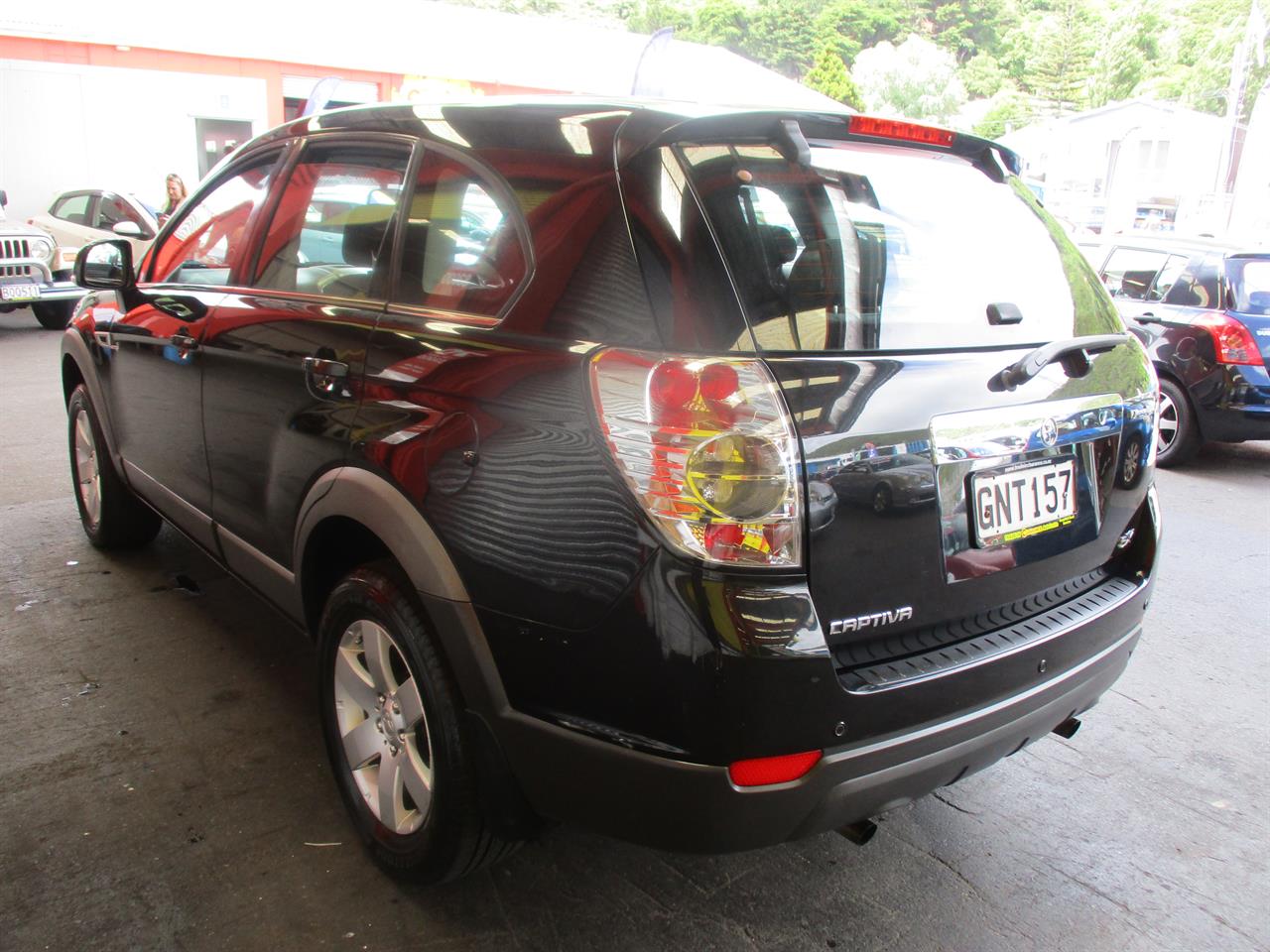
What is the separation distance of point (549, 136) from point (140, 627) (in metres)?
2.65

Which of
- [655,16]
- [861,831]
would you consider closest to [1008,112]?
[655,16]

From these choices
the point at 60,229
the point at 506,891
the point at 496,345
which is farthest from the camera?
the point at 60,229

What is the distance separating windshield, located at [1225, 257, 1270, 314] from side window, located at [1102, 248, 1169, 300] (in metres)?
0.69

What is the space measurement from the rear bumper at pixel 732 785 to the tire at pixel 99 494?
2.95 meters

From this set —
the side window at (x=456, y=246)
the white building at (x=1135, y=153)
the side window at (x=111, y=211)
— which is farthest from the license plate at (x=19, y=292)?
the white building at (x=1135, y=153)

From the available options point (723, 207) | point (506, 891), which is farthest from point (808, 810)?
point (723, 207)

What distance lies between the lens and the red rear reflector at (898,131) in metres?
2.14

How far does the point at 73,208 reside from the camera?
14.2 metres

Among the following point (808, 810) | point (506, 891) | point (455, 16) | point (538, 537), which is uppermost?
point (455, 16)

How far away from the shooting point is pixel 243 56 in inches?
870

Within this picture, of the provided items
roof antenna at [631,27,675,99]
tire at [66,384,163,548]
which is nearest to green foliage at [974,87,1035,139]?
roof antenna at [631,27,675,99]

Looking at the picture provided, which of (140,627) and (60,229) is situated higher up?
(60,229)

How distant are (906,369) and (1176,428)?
6137 mm

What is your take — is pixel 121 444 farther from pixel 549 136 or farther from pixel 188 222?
pixel 549 136
